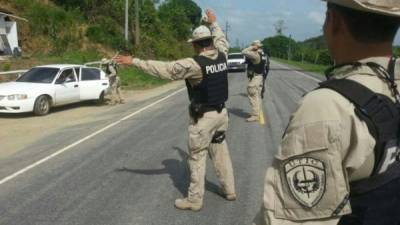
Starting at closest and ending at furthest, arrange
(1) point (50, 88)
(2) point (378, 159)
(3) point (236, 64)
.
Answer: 1. (2) point (378, 159)
2. (1) point (50, 88)
3. (3) point (236, 64)

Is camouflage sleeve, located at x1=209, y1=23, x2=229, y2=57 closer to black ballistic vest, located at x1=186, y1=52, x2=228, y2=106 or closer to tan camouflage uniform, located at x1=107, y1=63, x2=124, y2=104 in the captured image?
black ballistic vest, located at x1=186, y1=52, x2=228, y2=106

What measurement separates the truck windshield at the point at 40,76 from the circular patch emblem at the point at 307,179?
1509 centimetres

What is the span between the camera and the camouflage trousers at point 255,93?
13.5 meters

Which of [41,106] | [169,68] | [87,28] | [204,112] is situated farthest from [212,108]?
[87,28]

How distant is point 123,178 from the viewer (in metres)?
7.48

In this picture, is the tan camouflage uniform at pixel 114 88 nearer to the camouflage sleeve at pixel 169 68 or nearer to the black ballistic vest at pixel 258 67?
the black ballistic vest at pixel 258 67

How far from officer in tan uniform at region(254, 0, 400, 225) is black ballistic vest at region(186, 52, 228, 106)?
12.8ft

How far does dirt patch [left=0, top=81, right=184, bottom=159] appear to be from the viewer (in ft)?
34.9

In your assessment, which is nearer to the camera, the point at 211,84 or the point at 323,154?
the point at 323,154

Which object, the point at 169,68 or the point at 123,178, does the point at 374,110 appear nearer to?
the point at 169,68

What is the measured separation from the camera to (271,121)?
1316 centimetres

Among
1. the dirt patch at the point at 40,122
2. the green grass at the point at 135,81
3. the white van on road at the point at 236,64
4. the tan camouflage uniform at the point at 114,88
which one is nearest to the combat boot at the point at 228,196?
the dirt patch at the point at 40,122

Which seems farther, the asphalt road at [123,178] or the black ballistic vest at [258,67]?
the black ballistic vest at [258,67]

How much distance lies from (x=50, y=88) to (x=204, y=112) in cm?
1064
